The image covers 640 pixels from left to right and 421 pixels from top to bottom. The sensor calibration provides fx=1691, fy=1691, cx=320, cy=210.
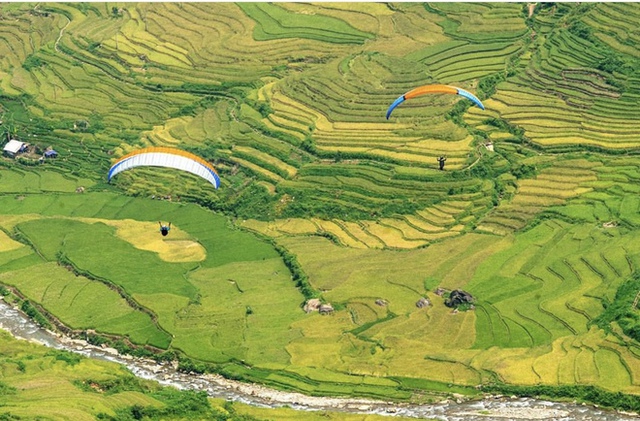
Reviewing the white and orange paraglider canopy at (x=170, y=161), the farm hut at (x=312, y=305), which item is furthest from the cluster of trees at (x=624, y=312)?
the white and orange paraglider canopy at (x=170, y=161)

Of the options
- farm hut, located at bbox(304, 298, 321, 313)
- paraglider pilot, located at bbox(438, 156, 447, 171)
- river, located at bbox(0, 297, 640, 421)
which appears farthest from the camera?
paraglider pilot, located at bbox(438, 156, 447, 171)

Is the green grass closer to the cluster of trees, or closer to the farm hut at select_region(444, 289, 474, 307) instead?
the farm hut at select_region(444, 289, 474, 307)

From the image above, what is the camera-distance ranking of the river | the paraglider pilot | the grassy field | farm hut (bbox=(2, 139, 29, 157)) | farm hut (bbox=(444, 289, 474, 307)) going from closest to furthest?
the river
the grassy field
farm hut (bbox=(444, 289, 474, 307))
the paraglider pilot
farm hut (bbox=(2, 139, 29, 157))

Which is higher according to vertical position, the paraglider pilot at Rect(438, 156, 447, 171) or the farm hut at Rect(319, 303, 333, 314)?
the paraglider pilot at Rect(438, 156, 447, 171)

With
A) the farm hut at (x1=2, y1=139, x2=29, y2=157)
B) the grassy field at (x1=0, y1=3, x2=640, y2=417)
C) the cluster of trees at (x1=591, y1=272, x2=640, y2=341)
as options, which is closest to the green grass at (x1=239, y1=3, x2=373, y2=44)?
the grassy field at (x1=0, y1=3, x2=640, y2=417)

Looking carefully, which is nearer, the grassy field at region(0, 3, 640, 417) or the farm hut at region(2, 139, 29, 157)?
the grassy field at region(0, 3, 640, 417)

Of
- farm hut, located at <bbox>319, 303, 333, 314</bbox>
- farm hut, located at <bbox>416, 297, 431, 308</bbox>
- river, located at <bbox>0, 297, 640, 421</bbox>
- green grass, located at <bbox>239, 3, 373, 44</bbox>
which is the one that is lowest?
river, located at <bbox>0, 297, 640, 421</bbox>

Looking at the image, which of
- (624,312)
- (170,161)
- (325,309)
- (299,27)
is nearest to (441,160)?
(325,309)
